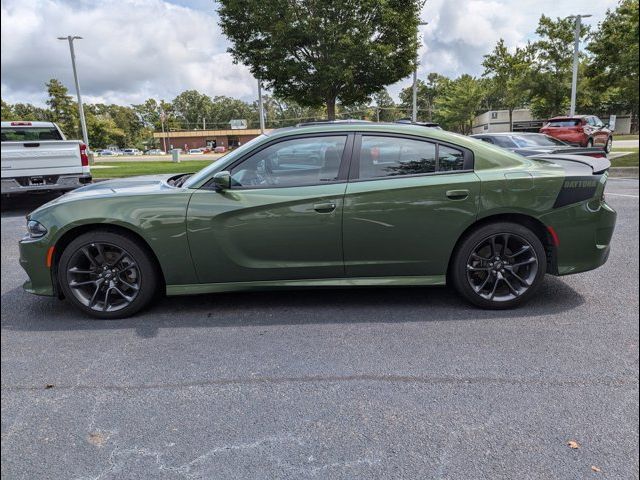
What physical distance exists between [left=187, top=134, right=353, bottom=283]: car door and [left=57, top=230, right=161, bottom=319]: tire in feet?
1.41

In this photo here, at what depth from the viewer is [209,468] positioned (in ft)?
6.14

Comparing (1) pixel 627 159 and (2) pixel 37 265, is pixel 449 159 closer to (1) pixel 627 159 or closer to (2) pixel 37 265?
(2) pixel 37 265

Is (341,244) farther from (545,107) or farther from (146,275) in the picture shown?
(545,107)

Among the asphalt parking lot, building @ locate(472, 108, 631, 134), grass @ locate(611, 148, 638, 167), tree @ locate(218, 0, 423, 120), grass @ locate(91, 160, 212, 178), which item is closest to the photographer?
the asphalt parking lot

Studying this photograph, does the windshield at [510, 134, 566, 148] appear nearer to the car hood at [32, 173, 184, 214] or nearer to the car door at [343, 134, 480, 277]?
the car door at [343, 134, 480, 277]

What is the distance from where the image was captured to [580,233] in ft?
11.3

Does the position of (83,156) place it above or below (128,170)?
above

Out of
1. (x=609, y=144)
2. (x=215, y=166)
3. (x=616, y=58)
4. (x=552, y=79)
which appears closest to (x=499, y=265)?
(x=215, y=166)

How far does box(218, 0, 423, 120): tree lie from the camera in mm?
9875

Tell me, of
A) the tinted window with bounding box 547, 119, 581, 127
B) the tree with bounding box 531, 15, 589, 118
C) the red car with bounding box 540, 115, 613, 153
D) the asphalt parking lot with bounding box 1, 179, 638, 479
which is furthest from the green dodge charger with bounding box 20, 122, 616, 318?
the tinted window with bounding box 547, 119, 581, 127

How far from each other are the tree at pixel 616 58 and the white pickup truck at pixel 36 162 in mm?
8542

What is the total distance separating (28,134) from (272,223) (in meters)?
7.95

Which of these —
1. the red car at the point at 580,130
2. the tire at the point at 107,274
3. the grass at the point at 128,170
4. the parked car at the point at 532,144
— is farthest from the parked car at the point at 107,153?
the tire at the point at 107,274

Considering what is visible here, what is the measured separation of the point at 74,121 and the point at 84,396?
36.6ft
